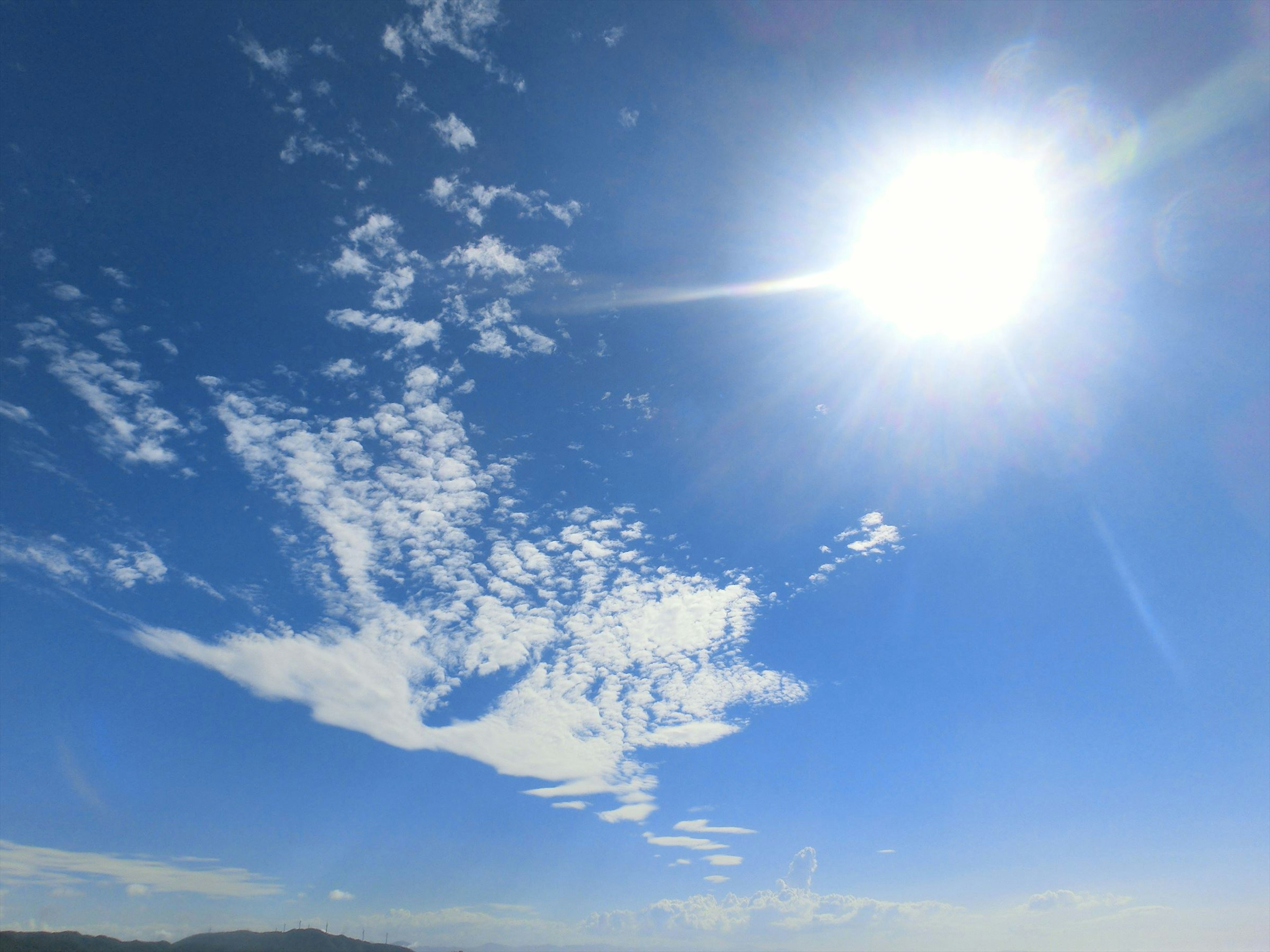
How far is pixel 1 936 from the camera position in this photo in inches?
5271

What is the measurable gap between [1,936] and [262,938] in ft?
239

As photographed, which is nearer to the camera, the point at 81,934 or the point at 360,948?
the point at 81,934

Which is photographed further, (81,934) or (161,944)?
(161,944)

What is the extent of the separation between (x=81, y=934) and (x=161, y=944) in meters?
23.9

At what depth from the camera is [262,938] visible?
188500mm

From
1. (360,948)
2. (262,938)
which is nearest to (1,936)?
(262,938)

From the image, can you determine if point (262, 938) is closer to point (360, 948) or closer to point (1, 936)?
point (360, 948)

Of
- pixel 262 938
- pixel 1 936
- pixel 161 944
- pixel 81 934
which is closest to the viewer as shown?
pixel 1 936

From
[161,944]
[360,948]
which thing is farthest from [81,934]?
[360,948]

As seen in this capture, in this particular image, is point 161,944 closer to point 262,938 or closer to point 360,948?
point 262,938

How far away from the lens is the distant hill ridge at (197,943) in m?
136

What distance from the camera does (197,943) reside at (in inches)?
7293

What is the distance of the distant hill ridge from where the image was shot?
448 ft

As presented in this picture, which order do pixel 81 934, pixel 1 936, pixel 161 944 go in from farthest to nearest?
pixel 161 944 → pixel 81 934 → pixel 1 936
